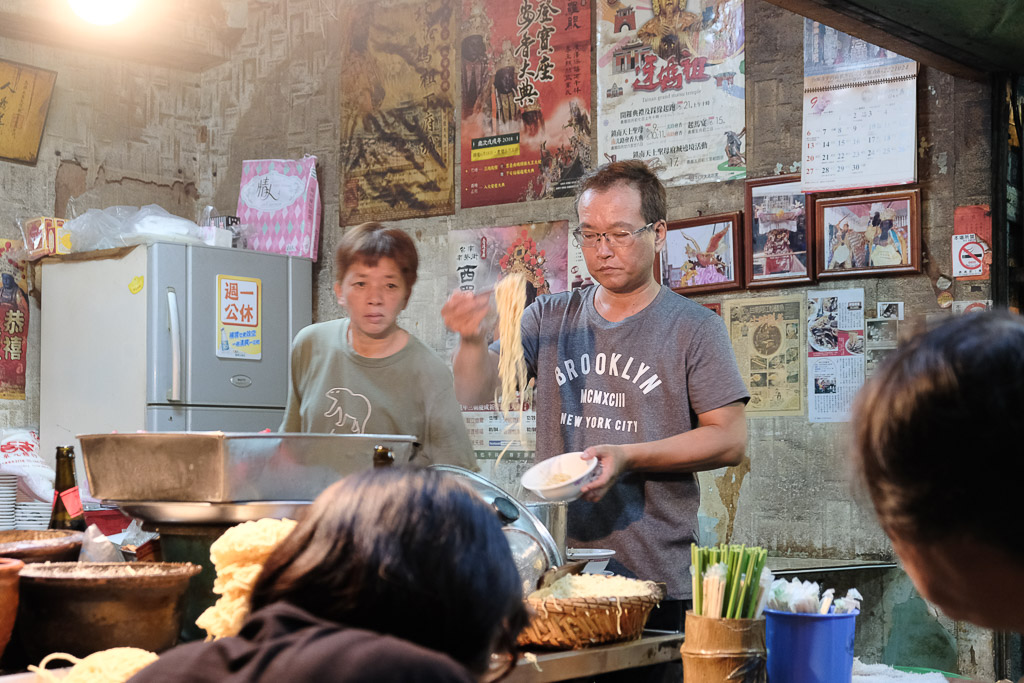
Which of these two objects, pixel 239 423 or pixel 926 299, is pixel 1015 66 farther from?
pixel 239 423

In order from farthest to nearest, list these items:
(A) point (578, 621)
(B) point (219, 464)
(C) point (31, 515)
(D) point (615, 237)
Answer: (C) point (31, 515) → (D) point (615, 237) → (A) point (578, 621) → (B) point (219, 464)

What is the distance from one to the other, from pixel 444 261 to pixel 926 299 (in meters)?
2.38

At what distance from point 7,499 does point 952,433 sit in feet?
9.55

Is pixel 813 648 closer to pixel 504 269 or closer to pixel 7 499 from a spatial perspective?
pixel 7 499

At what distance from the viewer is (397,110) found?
5.68m

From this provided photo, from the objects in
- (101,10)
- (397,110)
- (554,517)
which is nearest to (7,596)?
(554,517)

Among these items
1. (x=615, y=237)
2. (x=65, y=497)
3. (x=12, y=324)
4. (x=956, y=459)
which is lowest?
(x=65, y=497)

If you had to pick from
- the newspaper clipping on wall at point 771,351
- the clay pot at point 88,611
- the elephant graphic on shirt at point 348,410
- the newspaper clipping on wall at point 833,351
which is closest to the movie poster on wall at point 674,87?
the newspaper clipping on wall at point 771,351

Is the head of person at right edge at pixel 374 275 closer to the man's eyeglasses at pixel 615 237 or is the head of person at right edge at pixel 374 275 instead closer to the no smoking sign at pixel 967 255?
the man's eyeglasses at pixel 615 237

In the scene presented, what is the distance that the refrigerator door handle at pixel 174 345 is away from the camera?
5168 millimetres

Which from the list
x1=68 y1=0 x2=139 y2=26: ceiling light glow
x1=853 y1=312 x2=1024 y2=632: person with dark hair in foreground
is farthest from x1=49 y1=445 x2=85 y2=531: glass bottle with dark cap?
x1=68 y1=0 x2=139 y2=26: ceiling light glow

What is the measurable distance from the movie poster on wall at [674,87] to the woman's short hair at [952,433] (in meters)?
3.74

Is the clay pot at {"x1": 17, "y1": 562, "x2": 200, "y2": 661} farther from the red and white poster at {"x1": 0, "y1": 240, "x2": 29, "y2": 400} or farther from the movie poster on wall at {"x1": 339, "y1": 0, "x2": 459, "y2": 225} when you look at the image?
the red and white poster at {"x1": 0, "y1": 240, "x2": 29, "y2": 400}

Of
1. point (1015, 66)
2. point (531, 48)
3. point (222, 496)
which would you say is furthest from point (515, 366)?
point (531, 48)
